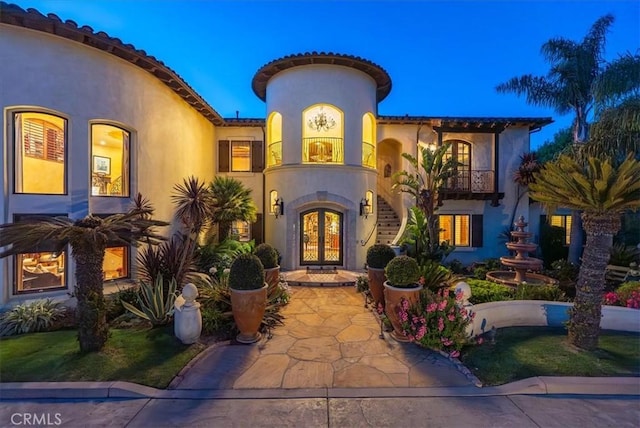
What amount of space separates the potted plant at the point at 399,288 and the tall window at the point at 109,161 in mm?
8861

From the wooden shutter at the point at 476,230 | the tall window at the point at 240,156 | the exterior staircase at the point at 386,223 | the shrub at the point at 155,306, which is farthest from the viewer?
the tall window at the point at 240,156

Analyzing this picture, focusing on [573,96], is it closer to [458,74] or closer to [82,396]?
[82,396]

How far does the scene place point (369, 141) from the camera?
13945 mm

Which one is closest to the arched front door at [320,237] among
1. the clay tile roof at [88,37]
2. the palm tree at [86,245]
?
the clay tile roof at [88,37]

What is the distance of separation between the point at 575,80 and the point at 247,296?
15.1 meters

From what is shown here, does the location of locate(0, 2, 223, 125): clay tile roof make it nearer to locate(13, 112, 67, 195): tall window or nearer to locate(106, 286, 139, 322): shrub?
locate(13, 112, 67, 195): tall window

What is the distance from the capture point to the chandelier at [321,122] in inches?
531

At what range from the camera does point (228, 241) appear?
39.4ft

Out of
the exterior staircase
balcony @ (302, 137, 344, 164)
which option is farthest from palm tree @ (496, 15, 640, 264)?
A: balcony @ (302, 137, 344, 164)

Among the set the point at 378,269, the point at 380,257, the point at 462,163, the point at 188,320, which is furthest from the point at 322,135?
the point at 188,320

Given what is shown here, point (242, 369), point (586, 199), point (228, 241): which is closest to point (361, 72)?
point (228, 241)

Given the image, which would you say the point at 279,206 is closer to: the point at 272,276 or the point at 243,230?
the point at 243,230

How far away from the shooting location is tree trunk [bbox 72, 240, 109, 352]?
5.09 m

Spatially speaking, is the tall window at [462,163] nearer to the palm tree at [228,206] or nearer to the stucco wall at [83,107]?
the palm tree at [228,206]
